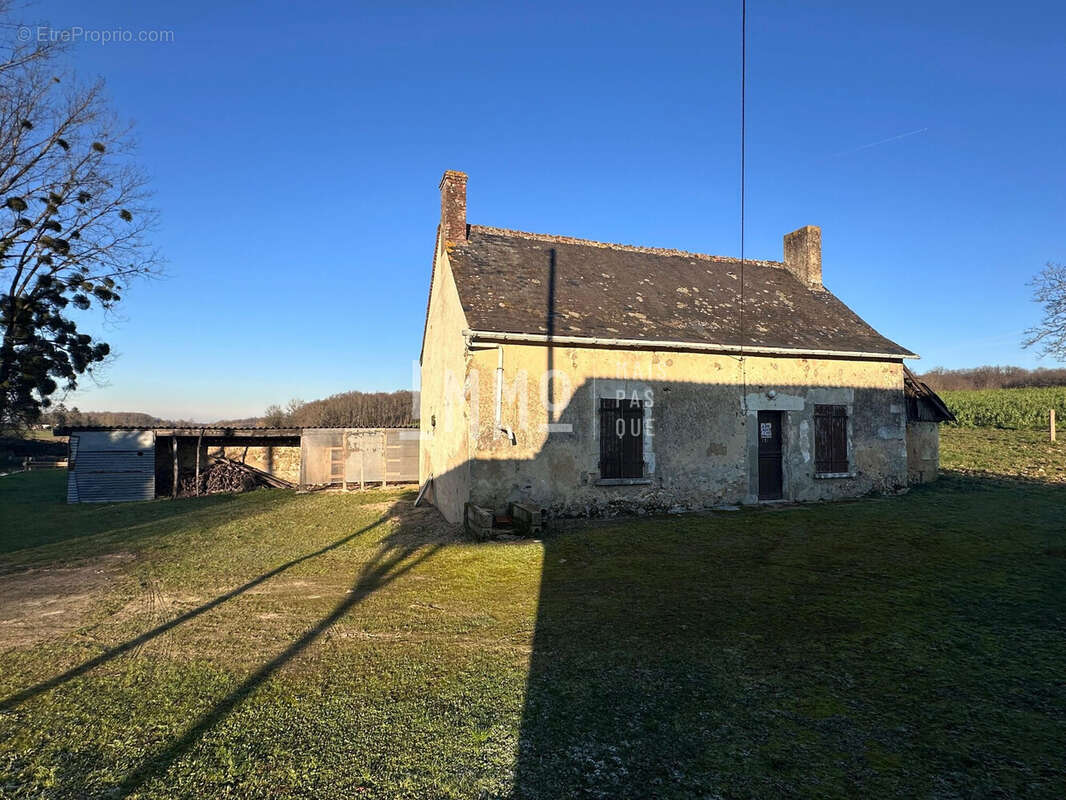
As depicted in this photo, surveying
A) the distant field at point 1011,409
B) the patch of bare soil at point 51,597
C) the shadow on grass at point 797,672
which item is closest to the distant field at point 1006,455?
the distant field at point 1011,409

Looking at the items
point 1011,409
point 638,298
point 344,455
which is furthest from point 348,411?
point 1011,409

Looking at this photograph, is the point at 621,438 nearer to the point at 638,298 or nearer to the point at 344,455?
the point at 638,298

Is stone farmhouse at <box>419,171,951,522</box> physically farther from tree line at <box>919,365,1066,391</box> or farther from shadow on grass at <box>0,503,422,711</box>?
tree line at <box>919,365,1066,391</box>

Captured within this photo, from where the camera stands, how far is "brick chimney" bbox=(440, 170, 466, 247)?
13234 mm

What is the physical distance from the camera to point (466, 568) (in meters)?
7.76

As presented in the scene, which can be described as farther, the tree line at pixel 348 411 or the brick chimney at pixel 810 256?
the tree line at pixel 348 411

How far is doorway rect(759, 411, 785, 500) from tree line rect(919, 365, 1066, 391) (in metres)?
46.3

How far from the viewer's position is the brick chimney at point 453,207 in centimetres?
1323

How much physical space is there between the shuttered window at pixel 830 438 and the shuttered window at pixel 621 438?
4685 mm

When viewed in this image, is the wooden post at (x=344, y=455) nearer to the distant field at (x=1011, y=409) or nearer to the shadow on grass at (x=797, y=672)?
the shadow on grass at (x=797, y=672)

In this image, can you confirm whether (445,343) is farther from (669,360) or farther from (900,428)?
(900,428)

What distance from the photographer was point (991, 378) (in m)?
60.7

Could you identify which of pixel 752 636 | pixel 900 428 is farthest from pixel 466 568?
pixel 900 428

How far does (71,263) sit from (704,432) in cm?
1878
